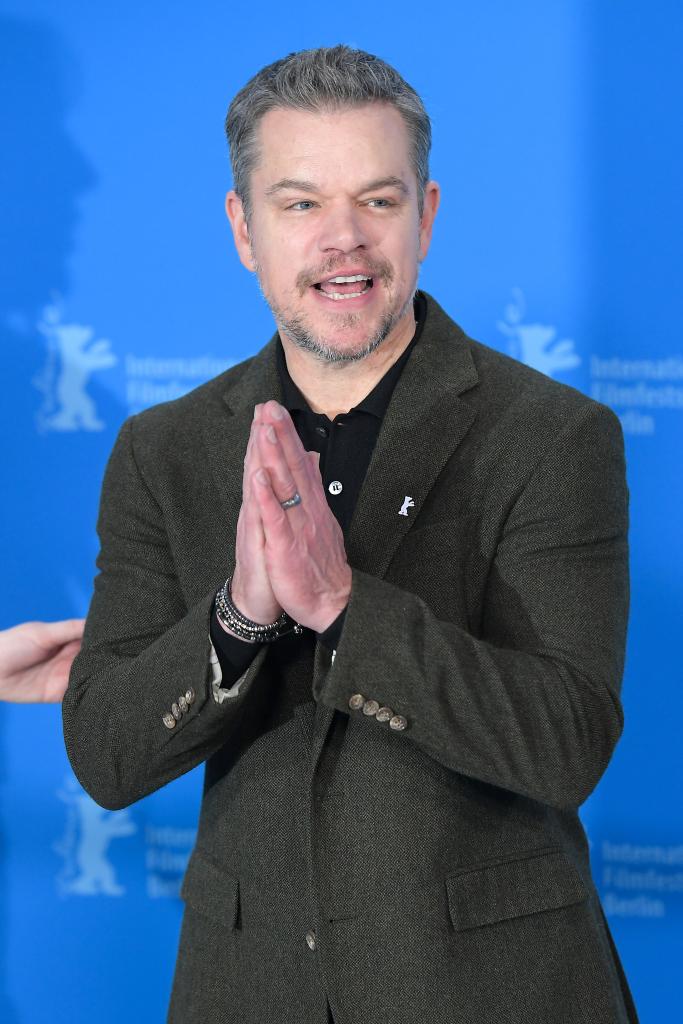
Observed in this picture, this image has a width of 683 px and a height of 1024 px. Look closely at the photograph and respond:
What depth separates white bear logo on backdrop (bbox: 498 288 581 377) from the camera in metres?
3.00

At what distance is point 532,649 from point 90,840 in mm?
1991

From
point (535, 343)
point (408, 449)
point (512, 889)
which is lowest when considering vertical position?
point (512, 889)

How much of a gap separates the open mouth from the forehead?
14cm

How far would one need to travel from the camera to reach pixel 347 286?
189 centimetres

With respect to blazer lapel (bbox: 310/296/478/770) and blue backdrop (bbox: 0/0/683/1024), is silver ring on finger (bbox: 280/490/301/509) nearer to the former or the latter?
blazer lapel (bbox: 310/296/478/770)

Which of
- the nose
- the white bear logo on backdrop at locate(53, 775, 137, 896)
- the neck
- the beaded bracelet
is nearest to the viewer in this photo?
the beaded bracelet

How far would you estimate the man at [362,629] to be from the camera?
155 centimetres

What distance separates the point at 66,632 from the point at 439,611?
69 cm

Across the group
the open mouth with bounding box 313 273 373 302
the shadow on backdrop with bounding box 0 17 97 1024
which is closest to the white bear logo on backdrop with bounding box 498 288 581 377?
the shadow on backdrop with bounding box 0 17 97 1024

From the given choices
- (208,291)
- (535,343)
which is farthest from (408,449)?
(208,291)

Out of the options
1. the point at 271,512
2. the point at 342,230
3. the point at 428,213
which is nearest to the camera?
the point at 271,512

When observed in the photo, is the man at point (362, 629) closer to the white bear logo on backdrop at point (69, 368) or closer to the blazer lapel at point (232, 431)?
the blazer lapel at point (232, 431)

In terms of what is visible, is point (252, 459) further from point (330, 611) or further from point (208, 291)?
point (208, 291)

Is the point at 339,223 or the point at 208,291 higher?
the point at 208,291
